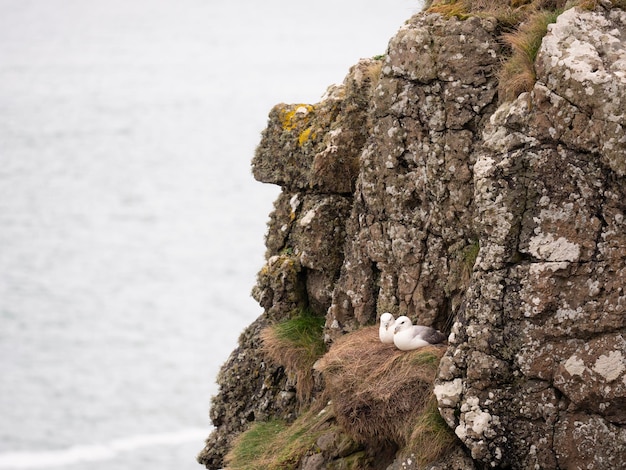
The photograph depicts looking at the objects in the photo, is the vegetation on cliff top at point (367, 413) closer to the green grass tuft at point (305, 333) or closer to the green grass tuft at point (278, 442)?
the green grass tuft at point (278, 442)

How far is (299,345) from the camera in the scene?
39.0 feet

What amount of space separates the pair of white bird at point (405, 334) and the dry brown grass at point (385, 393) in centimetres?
9

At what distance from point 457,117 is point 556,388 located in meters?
3.04

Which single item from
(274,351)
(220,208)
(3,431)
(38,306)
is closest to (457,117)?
(274,351)

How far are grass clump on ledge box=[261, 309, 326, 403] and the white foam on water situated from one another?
140 ft

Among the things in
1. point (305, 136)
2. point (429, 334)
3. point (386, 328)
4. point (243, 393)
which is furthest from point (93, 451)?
point (429, 334)

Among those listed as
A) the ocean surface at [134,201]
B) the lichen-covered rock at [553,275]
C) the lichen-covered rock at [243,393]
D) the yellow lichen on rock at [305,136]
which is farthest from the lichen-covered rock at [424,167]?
the ocean surface at [134,201]

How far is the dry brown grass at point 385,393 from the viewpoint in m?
9.10

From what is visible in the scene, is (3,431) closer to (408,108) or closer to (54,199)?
(54,199)

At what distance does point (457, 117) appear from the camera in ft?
32.2

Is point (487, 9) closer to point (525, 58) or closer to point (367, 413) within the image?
point (525, 58)

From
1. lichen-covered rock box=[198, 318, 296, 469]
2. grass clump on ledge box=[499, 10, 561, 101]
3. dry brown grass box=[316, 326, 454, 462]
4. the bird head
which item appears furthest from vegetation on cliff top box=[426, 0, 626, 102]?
lichen-covered rock box=[198, 318, 296, 469]

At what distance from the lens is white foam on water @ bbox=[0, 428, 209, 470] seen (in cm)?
5272

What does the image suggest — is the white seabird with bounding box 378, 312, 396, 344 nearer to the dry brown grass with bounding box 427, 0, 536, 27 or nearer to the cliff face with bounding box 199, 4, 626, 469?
the cliff face with bounding box 199, 4, 626, 469
